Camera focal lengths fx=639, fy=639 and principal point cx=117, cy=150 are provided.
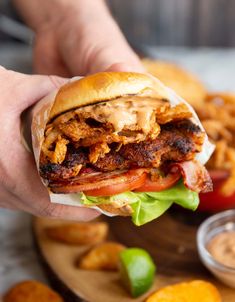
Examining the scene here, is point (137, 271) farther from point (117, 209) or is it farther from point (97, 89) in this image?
point (97, 89)

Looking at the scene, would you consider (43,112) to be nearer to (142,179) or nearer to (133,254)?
(142,179)

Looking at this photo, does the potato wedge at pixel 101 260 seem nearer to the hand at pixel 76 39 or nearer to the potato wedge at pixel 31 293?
the potato wedge at pixel 31 293

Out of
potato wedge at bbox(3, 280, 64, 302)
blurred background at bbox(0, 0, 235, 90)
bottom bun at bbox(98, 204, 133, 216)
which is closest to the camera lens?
bottom bun at bbox(98, 204, 133, 216)

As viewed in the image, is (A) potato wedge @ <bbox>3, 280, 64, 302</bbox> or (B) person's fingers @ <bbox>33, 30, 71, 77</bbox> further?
(B) person's fingers @ <bbox>33, 30, 71, 77</bbox>

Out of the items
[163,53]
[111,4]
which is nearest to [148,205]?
[163,53]

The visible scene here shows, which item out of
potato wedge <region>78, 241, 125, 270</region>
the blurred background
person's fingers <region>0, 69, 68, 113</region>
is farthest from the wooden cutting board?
the blurred background

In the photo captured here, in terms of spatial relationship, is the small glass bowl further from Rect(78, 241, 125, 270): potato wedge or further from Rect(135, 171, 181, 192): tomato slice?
Rect(135, 171, 181, 192): tomato slice

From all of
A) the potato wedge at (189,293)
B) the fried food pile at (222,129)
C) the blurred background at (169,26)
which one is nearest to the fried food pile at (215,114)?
the fried food pile at (222,129)

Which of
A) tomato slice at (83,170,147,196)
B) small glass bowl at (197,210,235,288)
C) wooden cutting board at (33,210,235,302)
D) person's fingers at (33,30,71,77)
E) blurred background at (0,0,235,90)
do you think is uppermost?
tomato slice at (83,170,147,196)
